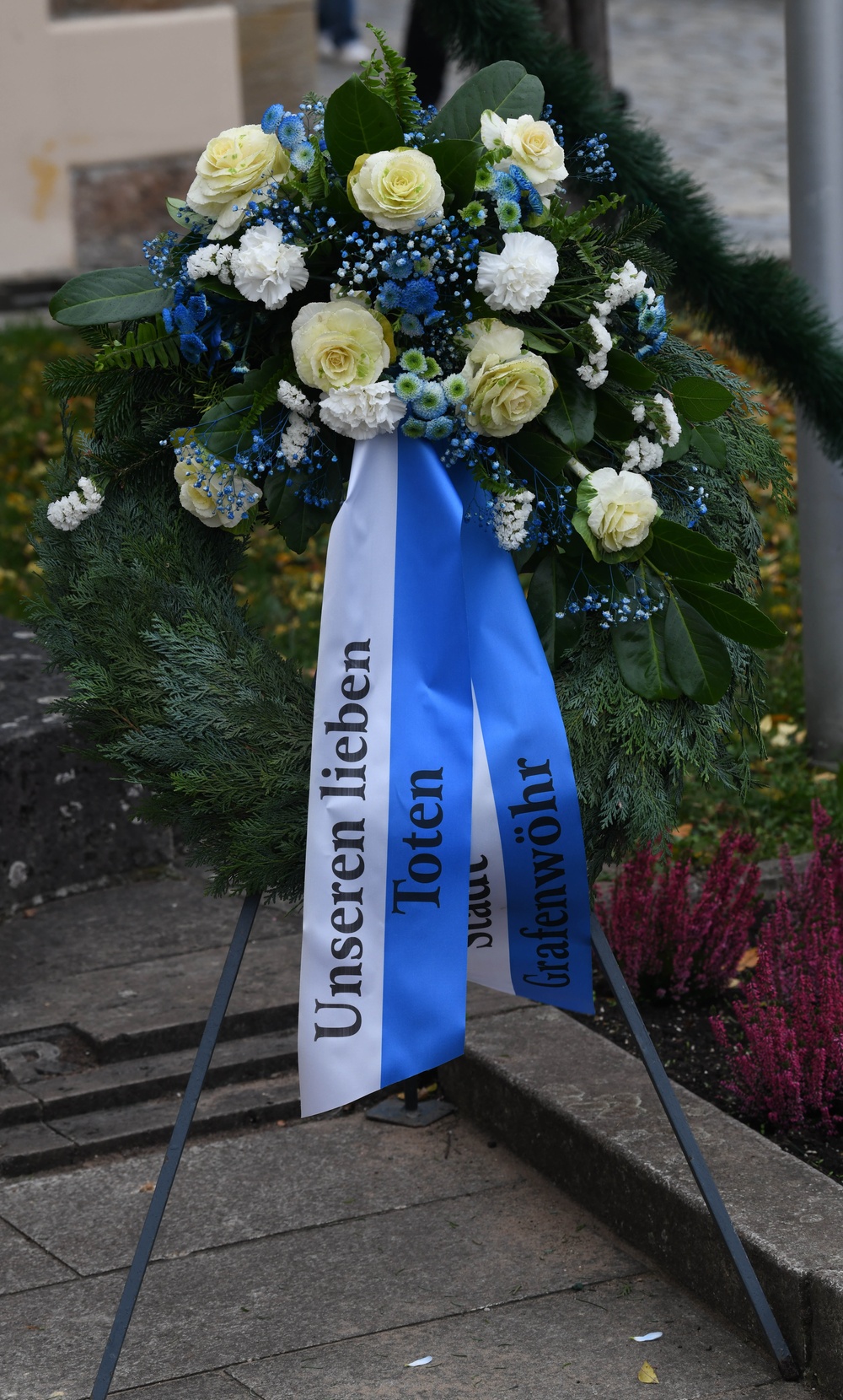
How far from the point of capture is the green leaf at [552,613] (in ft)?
8.66

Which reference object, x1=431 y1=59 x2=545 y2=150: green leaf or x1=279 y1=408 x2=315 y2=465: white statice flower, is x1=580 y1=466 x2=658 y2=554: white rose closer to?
x1=279 y1=408 x2=315 y2=465: white statice flower

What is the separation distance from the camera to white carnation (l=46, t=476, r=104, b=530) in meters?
2.77

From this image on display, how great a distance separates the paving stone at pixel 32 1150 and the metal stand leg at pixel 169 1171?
2.60 feet

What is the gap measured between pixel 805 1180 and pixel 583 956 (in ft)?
2.10

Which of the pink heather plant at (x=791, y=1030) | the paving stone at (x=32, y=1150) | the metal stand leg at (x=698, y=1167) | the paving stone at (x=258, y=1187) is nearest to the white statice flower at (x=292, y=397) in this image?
the metal stand leg at (x=698, y=1167)

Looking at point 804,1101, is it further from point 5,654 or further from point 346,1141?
point 5,654

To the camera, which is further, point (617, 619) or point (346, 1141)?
point (346, 1141)

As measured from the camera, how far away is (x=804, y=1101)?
3156 millimetres

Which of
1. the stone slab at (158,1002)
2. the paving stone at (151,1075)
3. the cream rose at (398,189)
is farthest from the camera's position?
the stone slab at (158,1002)

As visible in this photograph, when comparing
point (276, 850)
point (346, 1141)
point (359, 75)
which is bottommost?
point (346, 1141)

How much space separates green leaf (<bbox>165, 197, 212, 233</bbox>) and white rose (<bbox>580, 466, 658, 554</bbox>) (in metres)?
0.70

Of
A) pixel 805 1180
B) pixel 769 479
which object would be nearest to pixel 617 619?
pixel 769 479

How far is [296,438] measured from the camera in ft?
8.36

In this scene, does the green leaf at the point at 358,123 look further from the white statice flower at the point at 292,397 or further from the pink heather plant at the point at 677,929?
the pink heather plant at the point at 677,929
